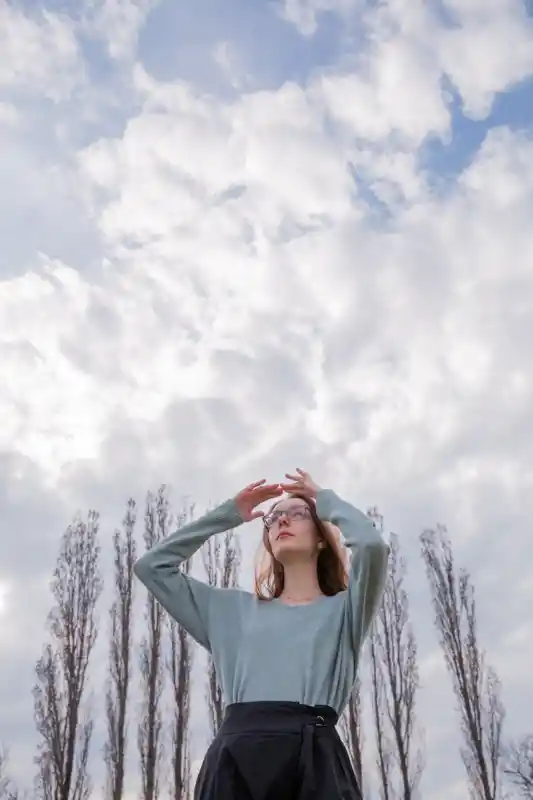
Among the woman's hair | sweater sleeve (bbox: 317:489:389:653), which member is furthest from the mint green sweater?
the woman's hair

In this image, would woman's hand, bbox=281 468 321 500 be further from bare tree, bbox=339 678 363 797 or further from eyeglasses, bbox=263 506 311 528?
bare tree, bbox=339 678 363 797

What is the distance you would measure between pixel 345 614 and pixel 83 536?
1592 cm

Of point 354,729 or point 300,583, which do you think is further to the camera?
point 354,729

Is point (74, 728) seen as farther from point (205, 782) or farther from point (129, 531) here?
point (205, 782)

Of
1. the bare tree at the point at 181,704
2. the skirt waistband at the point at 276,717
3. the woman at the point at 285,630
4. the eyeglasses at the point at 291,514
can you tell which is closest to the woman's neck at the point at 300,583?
the woman at the point at 285,630

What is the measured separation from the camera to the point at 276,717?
6.66 ft

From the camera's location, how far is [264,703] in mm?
2076

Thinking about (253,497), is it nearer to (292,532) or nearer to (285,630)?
(292,532)

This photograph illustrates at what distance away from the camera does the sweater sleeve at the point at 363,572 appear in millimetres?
2248

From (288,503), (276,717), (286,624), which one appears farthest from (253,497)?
(276,717)

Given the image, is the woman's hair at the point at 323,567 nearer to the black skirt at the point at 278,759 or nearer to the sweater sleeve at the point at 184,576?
the sweater sleeve at the point at 184,576

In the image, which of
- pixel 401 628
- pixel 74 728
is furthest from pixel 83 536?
pixel 401 628

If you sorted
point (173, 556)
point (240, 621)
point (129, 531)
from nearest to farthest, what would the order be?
1. point (240, 621)
2. point (173, 556)
3. point (129, 531)

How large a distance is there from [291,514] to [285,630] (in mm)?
426
